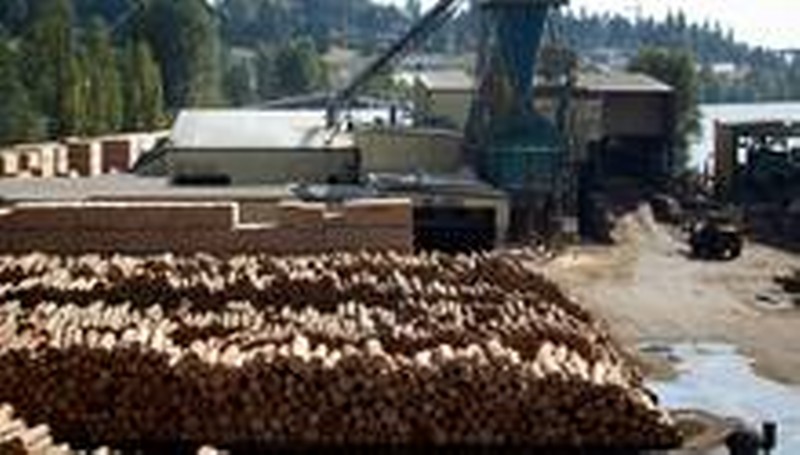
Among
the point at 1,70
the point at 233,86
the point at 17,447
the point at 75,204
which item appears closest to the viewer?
the point at 17,447

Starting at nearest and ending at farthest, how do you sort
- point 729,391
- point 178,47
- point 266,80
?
point 729,391
point 178,47
point 266,80

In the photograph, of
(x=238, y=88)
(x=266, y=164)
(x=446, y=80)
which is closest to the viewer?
(x=266, y=164)

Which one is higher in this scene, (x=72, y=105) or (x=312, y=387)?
(x=72, y=105)

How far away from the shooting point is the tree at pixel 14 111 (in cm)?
8169

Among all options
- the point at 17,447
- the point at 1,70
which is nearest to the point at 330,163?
→ the point at 1,70

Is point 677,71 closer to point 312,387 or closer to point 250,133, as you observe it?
point 250,133

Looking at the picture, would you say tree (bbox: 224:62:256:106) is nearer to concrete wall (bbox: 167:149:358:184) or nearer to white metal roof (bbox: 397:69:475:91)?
white metal roof (bbox: 397:69:475:91)

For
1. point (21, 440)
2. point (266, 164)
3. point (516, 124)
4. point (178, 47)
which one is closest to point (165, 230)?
point (266, 164)

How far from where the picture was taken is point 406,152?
65.9 metres

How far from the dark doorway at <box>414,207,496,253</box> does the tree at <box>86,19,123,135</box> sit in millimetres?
34404

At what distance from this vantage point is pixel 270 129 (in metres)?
64.7

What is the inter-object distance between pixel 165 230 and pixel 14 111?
4264 centimetres

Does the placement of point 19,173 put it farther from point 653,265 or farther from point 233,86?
point 233,86

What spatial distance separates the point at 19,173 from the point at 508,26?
1584cm
